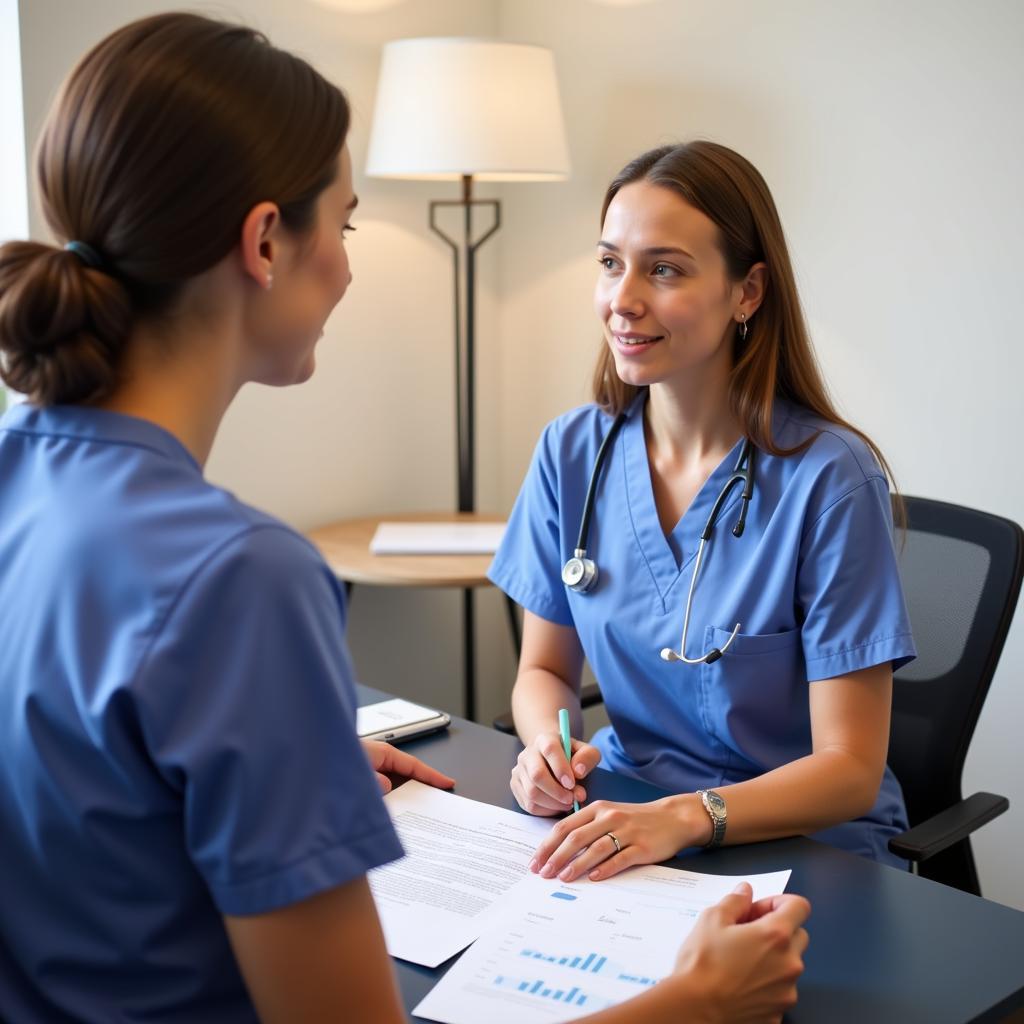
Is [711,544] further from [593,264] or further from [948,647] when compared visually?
[593,264]

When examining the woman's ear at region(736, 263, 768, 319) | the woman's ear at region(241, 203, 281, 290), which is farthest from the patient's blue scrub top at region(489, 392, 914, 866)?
the woman's ear at region(241, 203, 281, 290)

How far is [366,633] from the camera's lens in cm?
275

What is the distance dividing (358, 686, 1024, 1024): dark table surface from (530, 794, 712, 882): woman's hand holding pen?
0.09 ft

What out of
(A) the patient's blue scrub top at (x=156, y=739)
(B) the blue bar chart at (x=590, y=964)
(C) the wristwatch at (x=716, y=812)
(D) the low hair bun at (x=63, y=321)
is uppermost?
(D) the low hair bun at (x=63, y=321)

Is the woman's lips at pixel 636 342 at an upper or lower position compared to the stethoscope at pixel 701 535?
upper

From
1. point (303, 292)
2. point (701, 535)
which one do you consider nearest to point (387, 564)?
point (701, 535)

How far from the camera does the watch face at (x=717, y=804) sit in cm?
117

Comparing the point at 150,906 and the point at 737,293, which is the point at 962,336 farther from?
the point at 150,906

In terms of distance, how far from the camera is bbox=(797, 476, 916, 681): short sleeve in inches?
53.1

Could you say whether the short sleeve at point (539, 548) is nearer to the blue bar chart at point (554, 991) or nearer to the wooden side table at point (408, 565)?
the wooden side table at point (408, 565)

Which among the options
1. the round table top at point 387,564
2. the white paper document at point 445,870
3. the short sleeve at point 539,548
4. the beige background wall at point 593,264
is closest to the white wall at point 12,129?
the beige background wall at point 593,264

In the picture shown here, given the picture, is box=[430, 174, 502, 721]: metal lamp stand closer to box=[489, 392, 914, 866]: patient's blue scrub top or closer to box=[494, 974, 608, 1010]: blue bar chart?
box=[489, 392, 914, 866]: patient's blue scrub top

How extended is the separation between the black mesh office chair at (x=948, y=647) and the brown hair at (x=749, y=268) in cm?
16

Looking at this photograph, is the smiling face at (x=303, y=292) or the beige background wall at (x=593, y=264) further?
the beige background wall at (x=593, y=264)
